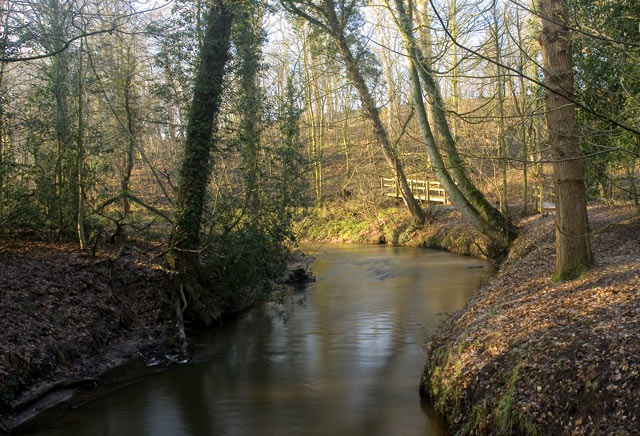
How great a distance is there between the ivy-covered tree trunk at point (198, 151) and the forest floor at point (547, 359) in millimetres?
6558

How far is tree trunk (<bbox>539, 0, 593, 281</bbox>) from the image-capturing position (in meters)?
7.56

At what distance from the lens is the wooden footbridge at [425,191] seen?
97.9ft

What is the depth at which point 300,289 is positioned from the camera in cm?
1703

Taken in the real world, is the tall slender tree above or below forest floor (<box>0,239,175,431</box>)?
above

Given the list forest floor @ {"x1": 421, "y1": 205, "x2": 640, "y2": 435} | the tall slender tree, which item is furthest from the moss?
the tall slender tree

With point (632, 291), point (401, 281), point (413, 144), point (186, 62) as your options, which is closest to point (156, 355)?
point (186, 62)

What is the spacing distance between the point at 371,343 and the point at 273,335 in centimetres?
244

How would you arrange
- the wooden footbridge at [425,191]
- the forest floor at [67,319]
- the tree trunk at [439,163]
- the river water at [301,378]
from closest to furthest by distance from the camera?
the river water at [301,378] → the forest floor at [67,319] → the tree trunk at [439,163] → the wooden footbridge at [425,191]

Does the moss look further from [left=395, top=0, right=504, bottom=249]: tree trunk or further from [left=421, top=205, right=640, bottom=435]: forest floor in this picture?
[left=395, top=0, right=504, bottom=249]: tree trunk

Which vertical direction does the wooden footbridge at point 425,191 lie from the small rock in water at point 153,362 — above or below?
above

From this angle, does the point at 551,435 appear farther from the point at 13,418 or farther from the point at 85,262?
the point at 85,262

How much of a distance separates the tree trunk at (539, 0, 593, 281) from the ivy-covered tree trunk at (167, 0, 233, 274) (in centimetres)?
766

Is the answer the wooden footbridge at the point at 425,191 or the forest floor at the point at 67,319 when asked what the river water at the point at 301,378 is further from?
the wooden footbridge at the point at 425,191

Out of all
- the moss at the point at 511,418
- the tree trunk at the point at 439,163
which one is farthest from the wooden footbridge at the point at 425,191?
the moss at the point at 511,418
